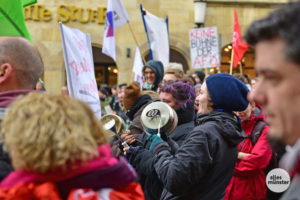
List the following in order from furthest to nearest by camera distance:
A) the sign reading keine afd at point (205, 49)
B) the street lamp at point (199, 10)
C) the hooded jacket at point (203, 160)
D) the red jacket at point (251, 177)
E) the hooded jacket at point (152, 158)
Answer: the street lamp at point (199, 10)
the sign reading keine afd at point (205, 49)
the red jacket at point (251, 177)
the hooded jacket at point (152, 158)
the hooded jacket at point (203, 160)

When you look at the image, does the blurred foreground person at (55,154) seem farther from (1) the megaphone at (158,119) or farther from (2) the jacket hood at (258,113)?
(2) the jacket hood at (258,113)

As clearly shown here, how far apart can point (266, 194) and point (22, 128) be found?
3.19 meters

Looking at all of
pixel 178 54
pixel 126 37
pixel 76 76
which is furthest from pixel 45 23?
pixel 76 76

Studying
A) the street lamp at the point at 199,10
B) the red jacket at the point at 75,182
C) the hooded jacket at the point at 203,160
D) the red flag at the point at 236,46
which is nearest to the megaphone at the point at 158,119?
the hooded jacket at the point at 203,160

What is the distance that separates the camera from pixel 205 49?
1009 centimetres

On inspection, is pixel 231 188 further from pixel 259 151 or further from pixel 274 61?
pixel 274 61

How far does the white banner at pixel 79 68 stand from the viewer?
12.6 ft

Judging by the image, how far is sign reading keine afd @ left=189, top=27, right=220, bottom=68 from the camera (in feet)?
32.5

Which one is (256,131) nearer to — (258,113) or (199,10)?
(258,113)

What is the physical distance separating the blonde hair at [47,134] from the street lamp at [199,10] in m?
12.2

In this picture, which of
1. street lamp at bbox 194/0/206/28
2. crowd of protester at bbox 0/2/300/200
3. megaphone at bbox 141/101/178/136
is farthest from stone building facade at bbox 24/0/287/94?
crowd of protester at bbox 0/2/300/200

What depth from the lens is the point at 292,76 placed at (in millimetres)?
1285

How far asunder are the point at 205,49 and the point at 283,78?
8.90 m

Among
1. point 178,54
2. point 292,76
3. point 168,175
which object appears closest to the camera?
point 292,76
